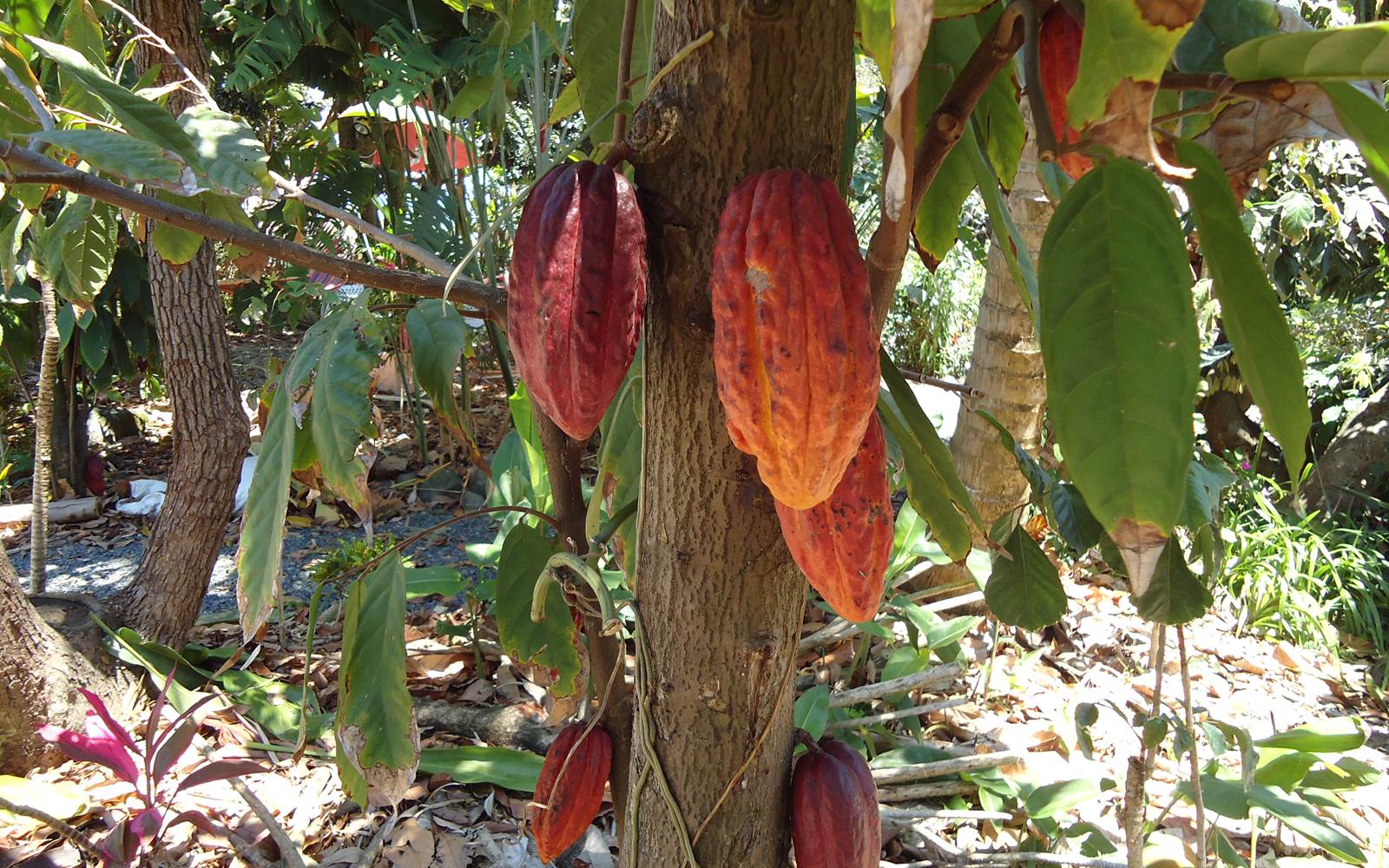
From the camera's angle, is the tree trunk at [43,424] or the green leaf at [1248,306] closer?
the green leaf at [1248,306]

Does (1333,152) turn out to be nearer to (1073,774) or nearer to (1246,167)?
(1073,774)

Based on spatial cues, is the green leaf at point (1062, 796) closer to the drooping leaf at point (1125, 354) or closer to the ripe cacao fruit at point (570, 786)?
the ripe cacao fruit at point (570, 786)

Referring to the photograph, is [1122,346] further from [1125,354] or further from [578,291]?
[578,291]

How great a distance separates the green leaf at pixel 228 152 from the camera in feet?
2.76

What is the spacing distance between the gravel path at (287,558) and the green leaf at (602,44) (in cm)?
206

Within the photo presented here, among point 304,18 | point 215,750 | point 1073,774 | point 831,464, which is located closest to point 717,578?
point 831,464

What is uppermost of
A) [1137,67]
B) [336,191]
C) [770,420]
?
[336,191]

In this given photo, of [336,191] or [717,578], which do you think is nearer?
[717,578]

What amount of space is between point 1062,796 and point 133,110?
1.47m

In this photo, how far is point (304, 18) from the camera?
311 centimetres

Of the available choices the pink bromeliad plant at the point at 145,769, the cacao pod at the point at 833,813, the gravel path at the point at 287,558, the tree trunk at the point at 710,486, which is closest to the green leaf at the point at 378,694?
the tree trunk at the point at 710,486

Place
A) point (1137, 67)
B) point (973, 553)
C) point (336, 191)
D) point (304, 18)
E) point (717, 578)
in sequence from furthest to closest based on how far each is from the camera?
point (336, 191) → point (304, 18) → point (973, 553) → point (717, 578) → point (1137, 67)

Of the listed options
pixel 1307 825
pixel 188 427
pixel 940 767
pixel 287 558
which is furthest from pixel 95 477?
pixel 1307 825

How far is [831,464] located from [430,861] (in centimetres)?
128
